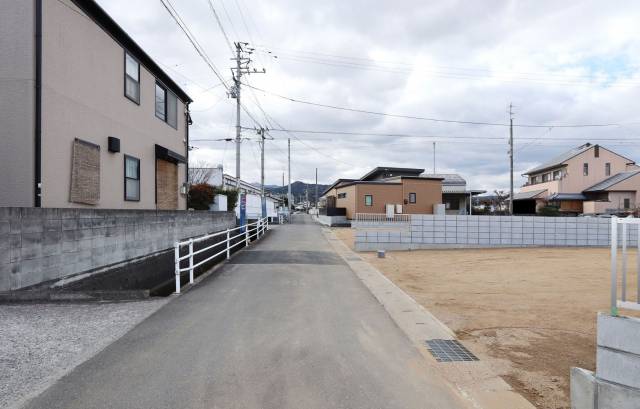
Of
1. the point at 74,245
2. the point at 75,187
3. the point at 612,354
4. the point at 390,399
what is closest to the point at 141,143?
the point at 75,187

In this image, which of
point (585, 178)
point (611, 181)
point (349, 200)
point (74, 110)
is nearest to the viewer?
point (74, 110)

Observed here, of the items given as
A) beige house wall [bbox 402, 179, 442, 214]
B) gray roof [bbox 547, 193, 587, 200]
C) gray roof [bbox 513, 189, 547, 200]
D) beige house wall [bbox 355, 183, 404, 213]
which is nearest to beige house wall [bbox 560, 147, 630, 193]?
gray roof [bbox 547, 193, 587, 200]

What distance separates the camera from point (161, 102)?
15.8 m

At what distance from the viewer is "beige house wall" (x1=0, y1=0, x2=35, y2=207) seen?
8.13m

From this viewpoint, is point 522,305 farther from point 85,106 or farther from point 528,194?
point 528,194

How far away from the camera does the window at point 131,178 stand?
12.5 m

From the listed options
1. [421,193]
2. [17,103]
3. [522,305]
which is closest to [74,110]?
[17,103]

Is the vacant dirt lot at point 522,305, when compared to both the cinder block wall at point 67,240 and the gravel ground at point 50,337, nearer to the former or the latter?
the gravel ground at point 50,337

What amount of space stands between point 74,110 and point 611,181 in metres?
45.0

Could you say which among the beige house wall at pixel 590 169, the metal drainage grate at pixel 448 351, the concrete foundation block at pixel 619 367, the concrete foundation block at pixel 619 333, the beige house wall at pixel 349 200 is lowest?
the metal drainage grate at pixel 448 351

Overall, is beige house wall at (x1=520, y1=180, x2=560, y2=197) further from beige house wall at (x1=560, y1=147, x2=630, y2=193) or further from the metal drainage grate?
the metal drainage grate

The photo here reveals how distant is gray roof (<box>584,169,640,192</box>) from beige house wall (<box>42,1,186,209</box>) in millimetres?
40932

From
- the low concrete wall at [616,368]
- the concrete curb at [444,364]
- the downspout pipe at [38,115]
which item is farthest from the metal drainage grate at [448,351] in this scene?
the downspout pipe at [38,115]

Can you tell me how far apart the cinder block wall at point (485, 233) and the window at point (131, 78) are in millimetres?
9545
